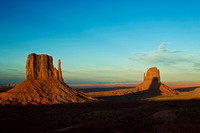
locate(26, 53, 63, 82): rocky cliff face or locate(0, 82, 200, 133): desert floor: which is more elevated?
locate(26, 53, 63, 82): rocky cliff face

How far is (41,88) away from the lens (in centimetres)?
5759

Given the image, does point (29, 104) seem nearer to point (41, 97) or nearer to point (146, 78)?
point (41, 97)

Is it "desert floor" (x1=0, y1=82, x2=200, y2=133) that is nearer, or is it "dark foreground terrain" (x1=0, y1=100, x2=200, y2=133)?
"dark foreground terrain" (x1=0, y1=100, x2=200, y2=133)

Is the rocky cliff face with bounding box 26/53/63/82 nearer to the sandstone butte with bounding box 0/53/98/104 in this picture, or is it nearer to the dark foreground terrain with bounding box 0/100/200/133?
the sandstone butte with bounding box 0/53/98/104

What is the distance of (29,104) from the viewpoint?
5034 centimetres

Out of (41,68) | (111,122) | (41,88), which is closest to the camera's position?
(111,122)

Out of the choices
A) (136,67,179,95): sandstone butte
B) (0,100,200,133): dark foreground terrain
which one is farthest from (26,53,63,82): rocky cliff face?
(136,67,179,95): sandstone butte

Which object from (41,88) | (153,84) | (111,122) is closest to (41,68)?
(41,88)

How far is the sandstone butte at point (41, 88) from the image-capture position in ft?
174

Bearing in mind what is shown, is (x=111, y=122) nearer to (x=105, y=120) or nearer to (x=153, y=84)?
(x=105, y=120)

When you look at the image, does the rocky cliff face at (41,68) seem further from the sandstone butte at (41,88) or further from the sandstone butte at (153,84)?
the sandstone butte at (153,84)

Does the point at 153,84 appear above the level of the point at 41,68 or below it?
below

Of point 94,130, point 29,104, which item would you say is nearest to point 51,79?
point 29,104

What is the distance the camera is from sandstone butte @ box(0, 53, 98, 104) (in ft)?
174
